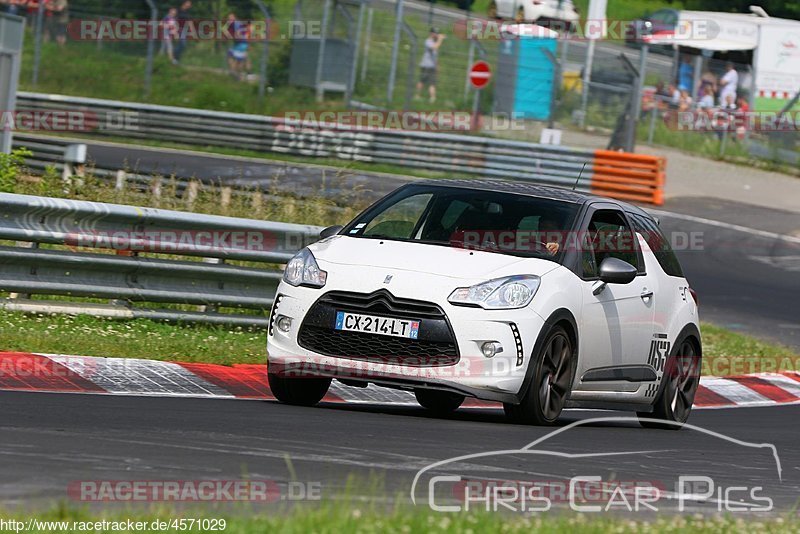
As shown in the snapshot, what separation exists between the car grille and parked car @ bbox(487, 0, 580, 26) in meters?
36.0

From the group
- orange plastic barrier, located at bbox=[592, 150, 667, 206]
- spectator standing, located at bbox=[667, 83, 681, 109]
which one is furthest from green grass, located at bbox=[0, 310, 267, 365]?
spectator standing, located at bbox=[667, 83, 681, 109]

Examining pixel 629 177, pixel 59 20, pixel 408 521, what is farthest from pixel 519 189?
pixel 59 20

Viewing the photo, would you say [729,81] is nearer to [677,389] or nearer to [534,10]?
[534,10]

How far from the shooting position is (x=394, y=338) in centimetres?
867

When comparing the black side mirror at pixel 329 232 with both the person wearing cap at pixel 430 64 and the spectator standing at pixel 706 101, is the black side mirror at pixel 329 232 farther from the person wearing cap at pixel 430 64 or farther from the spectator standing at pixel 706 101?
the spectator standing at pixel 706 101

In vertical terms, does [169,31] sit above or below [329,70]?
above

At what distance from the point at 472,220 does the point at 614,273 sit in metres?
0.97

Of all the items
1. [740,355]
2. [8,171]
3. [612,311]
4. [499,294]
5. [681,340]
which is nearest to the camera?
[499,294]

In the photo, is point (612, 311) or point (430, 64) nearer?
point (612, 311)

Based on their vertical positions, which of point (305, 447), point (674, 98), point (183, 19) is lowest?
point (305, 447)

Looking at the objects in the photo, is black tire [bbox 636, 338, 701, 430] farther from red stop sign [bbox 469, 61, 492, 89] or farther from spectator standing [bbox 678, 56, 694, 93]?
spectator standing [bbox 678, 56, 694, 93]

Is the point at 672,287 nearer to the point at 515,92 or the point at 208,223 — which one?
the point at 208,223

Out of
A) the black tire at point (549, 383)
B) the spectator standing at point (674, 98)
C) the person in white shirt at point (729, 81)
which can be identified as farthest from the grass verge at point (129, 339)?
the spectator standing at point (674, 98)

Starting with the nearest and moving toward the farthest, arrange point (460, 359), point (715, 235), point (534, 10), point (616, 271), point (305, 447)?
point (305, 447) < point (460, 359) < point (616, 271) < point (715, 235) < point (534, 10)
